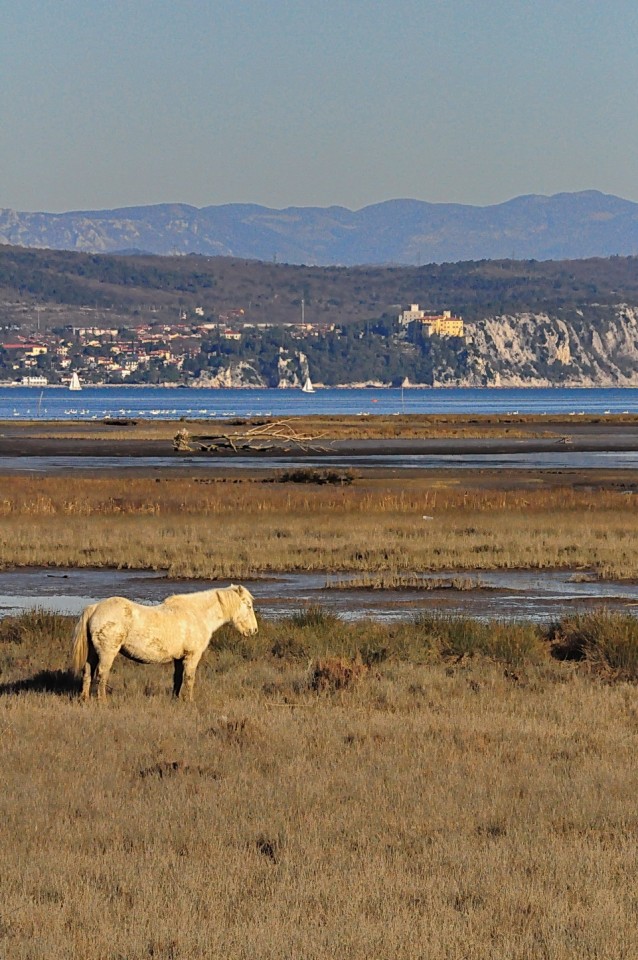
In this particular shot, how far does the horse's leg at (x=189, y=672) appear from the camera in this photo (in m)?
14.6

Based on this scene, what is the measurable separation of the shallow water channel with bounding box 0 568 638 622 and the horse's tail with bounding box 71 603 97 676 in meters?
8.24

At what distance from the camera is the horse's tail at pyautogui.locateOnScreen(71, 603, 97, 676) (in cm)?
1417

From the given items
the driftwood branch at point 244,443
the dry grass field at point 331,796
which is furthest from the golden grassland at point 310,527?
the driftwood branch at point 244,443

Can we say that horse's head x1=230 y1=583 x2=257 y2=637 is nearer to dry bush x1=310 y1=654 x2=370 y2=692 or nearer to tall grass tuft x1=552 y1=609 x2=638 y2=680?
dry bush x1=310 y1=654 x2=370 y2=692

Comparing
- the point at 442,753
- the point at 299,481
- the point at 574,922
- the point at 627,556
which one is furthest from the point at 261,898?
the point at 299,481

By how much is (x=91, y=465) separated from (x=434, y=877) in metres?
56.1

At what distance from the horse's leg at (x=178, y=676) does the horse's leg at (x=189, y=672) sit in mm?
118

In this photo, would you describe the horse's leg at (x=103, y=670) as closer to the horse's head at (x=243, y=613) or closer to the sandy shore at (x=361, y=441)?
the horse's head at (x=243, y=613)

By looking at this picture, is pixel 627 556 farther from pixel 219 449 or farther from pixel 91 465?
pixel 219 449

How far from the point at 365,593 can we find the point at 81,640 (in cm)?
1254

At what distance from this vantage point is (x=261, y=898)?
9070 mm

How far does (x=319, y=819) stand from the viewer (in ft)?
35.2

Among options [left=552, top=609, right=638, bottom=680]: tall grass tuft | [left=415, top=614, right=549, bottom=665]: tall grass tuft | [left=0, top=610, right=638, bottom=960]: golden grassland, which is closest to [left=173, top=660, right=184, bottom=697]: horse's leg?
[left=0, top=610, right=638, bottom=960]: golden grassland

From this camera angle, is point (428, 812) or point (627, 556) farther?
point (627, 556)
